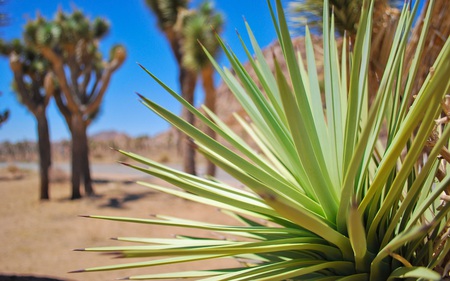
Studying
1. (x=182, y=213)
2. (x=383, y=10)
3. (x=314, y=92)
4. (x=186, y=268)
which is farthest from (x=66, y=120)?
(x=314, y=92)

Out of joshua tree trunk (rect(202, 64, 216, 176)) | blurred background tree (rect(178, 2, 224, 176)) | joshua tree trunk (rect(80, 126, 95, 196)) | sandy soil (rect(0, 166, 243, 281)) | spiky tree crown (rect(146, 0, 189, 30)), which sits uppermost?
spiky tree crown (rect(146, 0, 189, 30))

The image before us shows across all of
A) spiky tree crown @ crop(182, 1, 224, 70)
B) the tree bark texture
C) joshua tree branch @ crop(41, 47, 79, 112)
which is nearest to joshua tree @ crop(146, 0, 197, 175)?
spiky tree crown @ crop(182, 1, 224, 70)

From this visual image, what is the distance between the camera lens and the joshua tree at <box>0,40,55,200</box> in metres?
11.5

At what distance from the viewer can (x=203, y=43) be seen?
10.3m

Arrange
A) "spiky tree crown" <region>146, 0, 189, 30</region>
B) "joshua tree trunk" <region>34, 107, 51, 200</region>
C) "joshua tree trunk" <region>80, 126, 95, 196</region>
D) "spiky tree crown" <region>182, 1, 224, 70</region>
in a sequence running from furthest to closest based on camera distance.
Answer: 1. "spiky tree crown" <region>146, 0, 189, 30</region>
2. "joshua tree trunk" <region>80, 126, 95, 196</region>
3. "joshua tree trunk" <region>34, 107, 51, 200</region>
4. "spiky tree crown" <region>182, 1, 224, 70</region>

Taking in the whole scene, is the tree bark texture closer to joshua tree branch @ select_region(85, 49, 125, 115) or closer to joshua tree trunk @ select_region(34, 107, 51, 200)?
joshua tree trunk @ select_region(34, 107, 51, 200)

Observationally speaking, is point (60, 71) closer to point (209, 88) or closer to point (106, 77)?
point (106, 77)

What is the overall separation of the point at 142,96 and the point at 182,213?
8.71 m

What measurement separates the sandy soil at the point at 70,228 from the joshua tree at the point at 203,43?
213 cm

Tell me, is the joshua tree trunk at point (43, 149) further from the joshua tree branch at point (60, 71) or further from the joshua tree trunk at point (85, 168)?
the joshua tree branch at point (60, 71)

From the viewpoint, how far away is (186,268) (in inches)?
211

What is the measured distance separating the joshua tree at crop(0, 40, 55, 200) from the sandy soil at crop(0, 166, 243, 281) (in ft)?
4.11

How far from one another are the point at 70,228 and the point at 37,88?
26.7 feet

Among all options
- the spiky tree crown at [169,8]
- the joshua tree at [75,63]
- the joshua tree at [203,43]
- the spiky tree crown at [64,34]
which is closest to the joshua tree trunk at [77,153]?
the joshua tree at [75,63]
